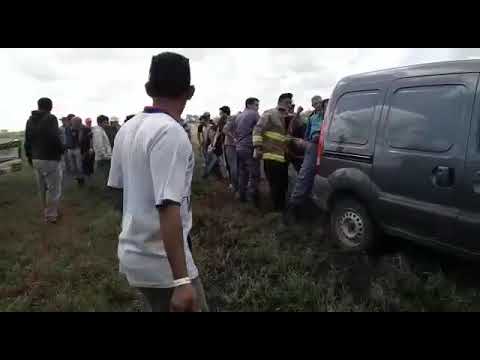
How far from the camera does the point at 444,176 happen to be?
3193 mm

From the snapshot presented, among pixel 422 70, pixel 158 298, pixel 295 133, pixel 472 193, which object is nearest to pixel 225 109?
pixel 295 133

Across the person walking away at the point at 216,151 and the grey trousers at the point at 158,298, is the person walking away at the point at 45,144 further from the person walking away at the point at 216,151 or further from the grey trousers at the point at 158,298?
the grey trousers at the point at 158,298

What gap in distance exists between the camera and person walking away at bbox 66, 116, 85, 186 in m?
9.47

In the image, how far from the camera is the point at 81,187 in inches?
372

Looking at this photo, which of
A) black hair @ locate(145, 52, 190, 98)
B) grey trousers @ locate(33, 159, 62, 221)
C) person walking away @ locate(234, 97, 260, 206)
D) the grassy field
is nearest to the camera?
black hair @ locate(145, 52, 190, 98)

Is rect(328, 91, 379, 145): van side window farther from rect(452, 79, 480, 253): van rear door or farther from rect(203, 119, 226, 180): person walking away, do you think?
rect(203, 119, 226, 180): person walking away

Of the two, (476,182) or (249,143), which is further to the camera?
(249,143)

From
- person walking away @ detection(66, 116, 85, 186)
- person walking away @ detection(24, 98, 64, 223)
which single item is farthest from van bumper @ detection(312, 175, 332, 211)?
person walking away @ detection(66, 116, 85, 186)

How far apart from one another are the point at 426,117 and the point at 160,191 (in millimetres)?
2836

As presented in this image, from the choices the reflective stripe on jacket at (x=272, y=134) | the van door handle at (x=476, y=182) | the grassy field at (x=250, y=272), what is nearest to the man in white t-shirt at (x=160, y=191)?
the grassy field at (x=250, y=272)

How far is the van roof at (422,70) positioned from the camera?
3.15 m

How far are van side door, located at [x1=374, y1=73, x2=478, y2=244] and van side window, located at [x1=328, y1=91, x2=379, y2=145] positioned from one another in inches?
8.0

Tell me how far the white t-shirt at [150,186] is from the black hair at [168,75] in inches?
4.5

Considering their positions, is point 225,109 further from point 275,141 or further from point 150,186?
point 150,186
